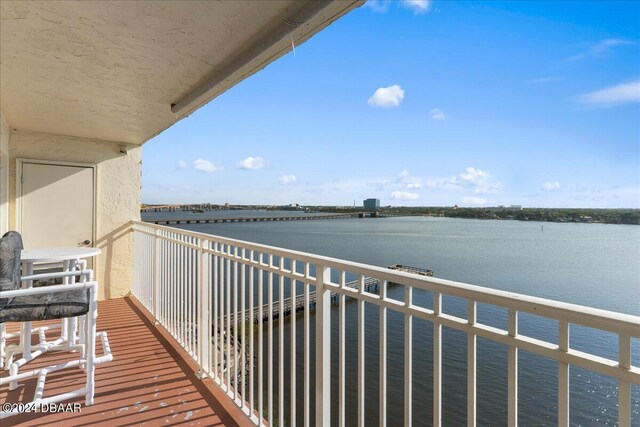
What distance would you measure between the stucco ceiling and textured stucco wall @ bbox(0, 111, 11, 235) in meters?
0.57

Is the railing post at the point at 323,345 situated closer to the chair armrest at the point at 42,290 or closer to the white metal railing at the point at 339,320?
the white metal railing at the point at 339,320

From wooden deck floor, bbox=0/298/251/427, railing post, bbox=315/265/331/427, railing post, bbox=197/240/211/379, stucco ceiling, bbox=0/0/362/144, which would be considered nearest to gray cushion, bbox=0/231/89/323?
wooden deck floor, bbox=0/298/251/427

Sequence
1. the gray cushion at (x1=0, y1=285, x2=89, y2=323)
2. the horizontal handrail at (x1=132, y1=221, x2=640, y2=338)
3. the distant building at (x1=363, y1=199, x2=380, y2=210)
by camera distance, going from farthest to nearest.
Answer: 1. the distant building at (x1=363, y1=199, x2=380, y2=210)
2. the gray cushion at (x1=0, y1=285, x2=89, y2=323)
3. the horizontal handrail at (x1=132, y1=221, x2=640, y2=338)

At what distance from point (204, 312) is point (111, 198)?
310 centimetres

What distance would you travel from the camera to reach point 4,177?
3.88m

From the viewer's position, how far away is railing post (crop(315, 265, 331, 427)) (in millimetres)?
1640

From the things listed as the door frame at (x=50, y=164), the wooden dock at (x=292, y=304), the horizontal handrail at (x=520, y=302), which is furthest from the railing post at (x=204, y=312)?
the door frame at (x=50, y=164)

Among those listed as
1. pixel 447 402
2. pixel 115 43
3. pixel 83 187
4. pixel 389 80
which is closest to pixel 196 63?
pixel 115 43

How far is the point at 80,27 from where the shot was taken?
71.7 inches

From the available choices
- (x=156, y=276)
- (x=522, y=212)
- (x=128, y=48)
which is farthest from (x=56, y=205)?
(x=522, y=212)

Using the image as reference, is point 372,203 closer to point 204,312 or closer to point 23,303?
point 204,312

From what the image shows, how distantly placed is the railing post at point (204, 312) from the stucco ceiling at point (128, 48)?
4.13ft

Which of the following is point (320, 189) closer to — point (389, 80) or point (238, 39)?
point (389, 80)

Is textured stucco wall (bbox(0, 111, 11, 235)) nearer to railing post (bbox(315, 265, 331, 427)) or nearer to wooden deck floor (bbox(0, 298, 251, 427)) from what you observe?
wooden deck floor (bbox(0, 298, 251, 427))
